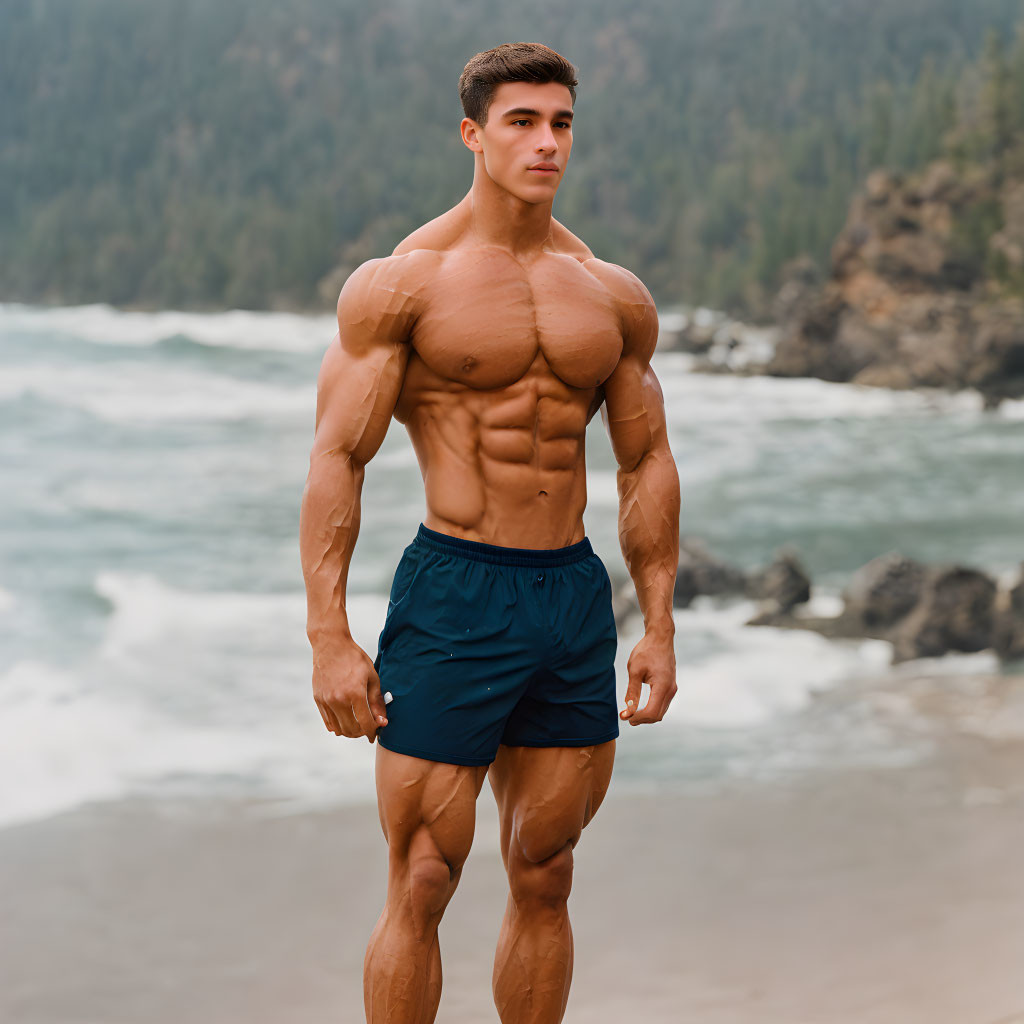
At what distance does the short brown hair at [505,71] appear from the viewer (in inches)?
97.7

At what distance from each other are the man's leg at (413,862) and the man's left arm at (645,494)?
→ 0.39m

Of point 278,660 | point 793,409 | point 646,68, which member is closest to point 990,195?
point 646,68

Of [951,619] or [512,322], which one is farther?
[951,619]

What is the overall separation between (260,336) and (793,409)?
10.8 m

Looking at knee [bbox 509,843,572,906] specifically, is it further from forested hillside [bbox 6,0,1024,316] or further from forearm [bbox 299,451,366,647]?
forested hillside [bbox 6,0,1024,316]

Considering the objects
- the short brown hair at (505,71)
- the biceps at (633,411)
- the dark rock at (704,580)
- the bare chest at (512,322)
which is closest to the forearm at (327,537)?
the bare chest at (512,322)

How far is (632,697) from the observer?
2.72m

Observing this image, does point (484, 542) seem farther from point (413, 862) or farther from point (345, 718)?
point (413, 862)

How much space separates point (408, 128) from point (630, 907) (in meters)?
24.7

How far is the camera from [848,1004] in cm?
385

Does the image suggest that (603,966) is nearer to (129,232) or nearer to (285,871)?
(285,871)

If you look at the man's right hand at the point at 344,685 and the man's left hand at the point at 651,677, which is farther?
the man's left hand at the point at 651,677

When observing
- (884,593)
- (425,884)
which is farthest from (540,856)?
(884,593)

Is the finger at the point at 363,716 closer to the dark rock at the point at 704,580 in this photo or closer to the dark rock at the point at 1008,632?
the dark rock at the point at 1008,632
